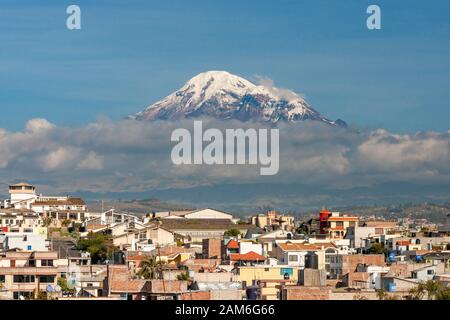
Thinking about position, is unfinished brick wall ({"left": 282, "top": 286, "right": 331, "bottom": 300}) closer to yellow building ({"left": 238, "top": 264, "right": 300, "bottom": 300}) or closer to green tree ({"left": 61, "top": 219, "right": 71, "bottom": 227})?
yellow building ({"left": 238, "top": 264, "right": 300, "bottom": 300})

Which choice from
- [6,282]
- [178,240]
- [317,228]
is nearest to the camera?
[6,282]

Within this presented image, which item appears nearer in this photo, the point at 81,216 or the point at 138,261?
the point at 138,261

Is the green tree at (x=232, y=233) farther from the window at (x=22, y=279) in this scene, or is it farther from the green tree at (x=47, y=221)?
the window at (x=22, y=279)

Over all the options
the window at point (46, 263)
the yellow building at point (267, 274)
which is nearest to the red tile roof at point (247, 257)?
the yellow building at point (267, 274)

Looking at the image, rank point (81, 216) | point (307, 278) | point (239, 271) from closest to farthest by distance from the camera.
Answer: point (307, 278), point (239, 271), point (81, 216)

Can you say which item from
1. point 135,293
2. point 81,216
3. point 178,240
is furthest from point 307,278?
point 81,216
